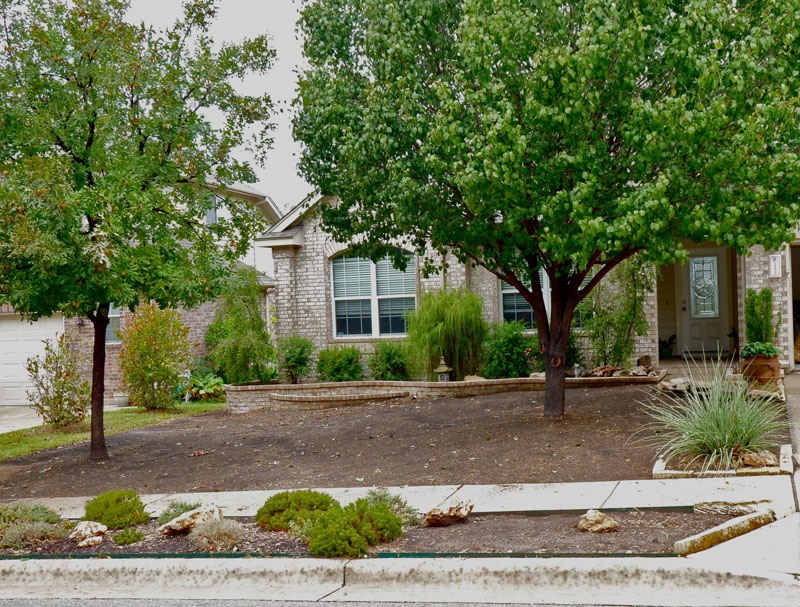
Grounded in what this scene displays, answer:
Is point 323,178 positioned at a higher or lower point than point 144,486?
higher

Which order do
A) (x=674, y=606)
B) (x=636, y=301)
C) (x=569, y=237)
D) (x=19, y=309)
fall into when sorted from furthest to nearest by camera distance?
(x=636, y=301)
(x=19, y=309)
(x=569, y=237)
(x=674, y=606)

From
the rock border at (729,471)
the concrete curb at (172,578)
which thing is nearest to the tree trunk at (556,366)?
the rock border at (729,471)

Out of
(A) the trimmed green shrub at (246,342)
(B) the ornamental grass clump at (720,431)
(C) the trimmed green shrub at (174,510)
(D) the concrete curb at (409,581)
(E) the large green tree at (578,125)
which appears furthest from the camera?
(A) the trimmed green shrub at (246,342)

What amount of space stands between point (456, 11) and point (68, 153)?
534 centimetres

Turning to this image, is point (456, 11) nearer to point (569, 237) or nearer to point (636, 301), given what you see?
point (569, 237)

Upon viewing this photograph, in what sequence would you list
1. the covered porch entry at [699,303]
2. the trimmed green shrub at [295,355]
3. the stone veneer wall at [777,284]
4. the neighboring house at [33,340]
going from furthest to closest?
the neighboring house at [33,340], the covered porch entry at [699,303], the trimmed green shrub at [295,355], the stone veneer wall at [777,284]

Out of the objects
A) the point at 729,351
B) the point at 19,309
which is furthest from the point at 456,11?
Answer: the point at 729,351

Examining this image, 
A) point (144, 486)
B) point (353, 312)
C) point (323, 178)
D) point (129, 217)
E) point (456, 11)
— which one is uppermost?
point (456, 11)

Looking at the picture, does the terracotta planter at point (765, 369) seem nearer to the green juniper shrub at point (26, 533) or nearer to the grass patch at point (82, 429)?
the green juniper shrub at point (26, 533)

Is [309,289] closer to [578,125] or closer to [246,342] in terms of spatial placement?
[246,342]

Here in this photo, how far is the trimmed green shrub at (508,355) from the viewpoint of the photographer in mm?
14961

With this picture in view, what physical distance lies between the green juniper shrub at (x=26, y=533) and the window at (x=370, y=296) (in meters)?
10.9

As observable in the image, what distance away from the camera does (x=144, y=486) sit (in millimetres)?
8750

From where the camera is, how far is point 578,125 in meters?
8.35
